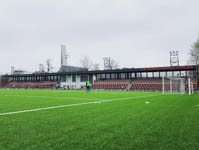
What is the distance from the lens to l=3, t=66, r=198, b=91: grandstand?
42.7m

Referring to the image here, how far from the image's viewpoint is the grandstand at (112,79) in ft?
140

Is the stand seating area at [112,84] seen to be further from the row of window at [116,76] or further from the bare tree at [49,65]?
the bare tree at [49,65]

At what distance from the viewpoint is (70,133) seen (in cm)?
333

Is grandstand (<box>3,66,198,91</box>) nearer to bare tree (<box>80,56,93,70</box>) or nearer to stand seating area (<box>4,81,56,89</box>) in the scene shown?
stand seating area (<box>4,81,56,89</box>)

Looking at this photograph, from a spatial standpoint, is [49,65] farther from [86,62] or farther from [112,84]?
[112,84]

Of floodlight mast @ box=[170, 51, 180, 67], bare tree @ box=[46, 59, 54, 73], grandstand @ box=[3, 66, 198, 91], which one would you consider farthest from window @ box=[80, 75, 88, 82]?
bare tree @ box=[46, 59, 54, 73]

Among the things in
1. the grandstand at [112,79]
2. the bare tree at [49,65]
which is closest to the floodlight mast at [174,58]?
the grandstand at [112,79]

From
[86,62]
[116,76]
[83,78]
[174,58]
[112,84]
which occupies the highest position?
[86,62]

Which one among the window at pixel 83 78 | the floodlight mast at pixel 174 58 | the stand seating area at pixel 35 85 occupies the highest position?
the floodlight mast at pixel 174 58

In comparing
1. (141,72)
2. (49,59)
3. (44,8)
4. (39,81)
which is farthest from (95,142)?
(49,59)

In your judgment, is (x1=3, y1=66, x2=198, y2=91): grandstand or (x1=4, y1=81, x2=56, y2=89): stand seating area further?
(x1=4, y1=81, x2=56, y2=89): stand seating area

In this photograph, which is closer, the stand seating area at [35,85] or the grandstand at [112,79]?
the grandstand at [112,79]

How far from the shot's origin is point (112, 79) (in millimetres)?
54031

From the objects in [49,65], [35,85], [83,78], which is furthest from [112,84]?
[49,65]
